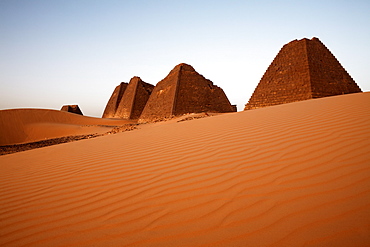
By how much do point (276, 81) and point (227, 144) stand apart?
565 inches

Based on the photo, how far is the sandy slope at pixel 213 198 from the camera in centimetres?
142

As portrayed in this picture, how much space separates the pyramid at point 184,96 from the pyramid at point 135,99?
6649 millimetres

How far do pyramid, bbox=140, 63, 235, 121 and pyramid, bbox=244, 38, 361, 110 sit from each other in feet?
17.6

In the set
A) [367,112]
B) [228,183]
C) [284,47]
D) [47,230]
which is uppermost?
[284,47]

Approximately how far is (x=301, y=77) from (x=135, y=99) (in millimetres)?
21529

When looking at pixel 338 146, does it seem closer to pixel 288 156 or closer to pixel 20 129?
pixel 288 156

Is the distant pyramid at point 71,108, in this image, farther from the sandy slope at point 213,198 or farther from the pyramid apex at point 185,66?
the sandy slope at point 213,198

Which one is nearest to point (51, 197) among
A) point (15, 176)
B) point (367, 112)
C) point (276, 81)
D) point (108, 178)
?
point (108, 178)

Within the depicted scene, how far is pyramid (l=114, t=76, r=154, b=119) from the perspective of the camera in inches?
1159

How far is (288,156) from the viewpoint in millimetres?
2604

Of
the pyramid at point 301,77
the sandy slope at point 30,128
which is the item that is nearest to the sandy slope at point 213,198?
the pyramid at point 301,77

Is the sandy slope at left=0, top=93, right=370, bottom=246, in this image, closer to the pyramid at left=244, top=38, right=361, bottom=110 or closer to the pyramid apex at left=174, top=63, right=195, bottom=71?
the pyramid at left=244, top=38, right=361, bottom=110

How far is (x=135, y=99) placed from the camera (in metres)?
29.8

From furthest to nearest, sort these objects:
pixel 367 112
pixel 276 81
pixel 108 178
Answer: pixel 276 81 → pixel 367 112 → pixel 108 178
